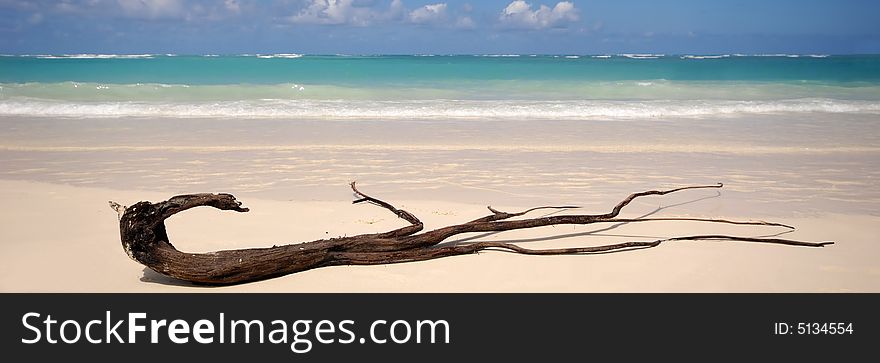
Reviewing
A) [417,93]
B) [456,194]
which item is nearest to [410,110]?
[417,93]

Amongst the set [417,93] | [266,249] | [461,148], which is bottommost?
[266,249]

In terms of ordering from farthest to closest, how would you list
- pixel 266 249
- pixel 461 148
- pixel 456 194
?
pixel 461 148
pixel 456 194
pixel 266 249

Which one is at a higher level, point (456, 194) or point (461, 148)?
point (461, 148)

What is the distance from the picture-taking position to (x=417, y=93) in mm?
20484

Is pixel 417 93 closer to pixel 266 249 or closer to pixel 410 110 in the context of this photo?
pixel 410 110

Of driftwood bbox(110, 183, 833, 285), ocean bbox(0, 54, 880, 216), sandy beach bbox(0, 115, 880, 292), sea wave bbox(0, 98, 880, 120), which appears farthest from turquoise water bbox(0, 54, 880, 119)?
driftwood bbox(110, 183, 833, 285)

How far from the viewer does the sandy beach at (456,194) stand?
3631mm

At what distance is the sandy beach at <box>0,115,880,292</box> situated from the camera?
3631 mm

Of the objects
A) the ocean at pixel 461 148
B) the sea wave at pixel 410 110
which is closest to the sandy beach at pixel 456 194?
the ocean at pixel 461 148

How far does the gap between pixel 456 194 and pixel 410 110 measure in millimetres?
8620

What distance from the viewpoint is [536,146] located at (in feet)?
29.6

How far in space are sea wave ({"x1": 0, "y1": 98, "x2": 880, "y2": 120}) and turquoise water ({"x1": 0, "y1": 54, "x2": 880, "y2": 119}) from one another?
0.07 feet

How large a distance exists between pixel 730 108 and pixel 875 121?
283 cm

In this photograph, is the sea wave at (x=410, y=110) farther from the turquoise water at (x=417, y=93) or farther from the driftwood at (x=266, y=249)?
the driftwood at (x=266, y=249)
